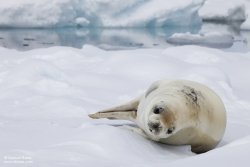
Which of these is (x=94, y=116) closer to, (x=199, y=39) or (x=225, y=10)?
(x=199, y=39)

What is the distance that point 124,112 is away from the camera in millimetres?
2621


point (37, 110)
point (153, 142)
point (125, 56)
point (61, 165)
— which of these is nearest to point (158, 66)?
point (125, 56)

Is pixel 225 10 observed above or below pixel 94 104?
above

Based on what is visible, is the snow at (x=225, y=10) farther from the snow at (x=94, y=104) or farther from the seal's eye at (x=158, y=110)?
the seal's eye at (x=158, y=110)

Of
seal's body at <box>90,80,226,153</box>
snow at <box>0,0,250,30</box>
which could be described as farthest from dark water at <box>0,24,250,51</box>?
seal's body at <box>90,80,226,153</box>

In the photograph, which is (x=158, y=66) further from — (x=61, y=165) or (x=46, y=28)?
(x=46, y=28)

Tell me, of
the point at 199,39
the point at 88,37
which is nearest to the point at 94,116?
the point at 199,39

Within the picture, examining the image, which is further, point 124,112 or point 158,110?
point 124,112

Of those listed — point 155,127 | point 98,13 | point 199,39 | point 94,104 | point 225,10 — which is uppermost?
point 225,10

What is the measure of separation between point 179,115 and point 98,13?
1428 centimetres

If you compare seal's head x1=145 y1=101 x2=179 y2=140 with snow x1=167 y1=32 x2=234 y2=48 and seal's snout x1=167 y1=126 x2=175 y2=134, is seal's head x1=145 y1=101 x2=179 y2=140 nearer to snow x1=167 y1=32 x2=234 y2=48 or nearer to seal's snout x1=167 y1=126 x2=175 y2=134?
seal's snout x1=167 y1=126 x2=175 y2=134

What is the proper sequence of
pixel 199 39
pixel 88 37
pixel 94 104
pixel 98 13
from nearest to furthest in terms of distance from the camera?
pixel 94 104 → pixel 199 39 → pixel 88 37 → pixel 98 13

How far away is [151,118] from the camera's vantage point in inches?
76.5

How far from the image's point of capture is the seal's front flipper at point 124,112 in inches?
102
